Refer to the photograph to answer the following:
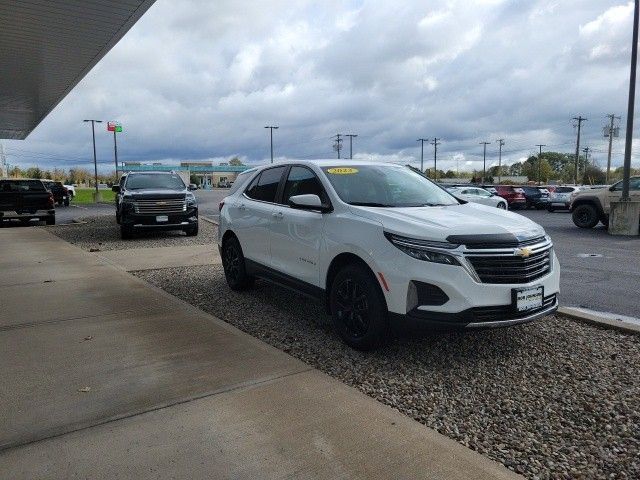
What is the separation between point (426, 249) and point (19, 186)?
17130 millimetres

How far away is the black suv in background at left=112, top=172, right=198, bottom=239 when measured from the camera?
1285cm

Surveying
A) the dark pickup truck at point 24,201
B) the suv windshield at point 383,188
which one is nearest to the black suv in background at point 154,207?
the dark pickup truck at point 24,201

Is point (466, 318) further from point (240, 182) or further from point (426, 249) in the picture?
point (240, 182)

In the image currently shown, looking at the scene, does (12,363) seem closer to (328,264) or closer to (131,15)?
(328,264)

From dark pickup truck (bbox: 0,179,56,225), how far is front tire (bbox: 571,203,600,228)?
58.8ft

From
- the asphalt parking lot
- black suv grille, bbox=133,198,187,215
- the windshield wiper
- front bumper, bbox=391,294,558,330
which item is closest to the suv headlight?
front bumper, bbox=391,294,558,330

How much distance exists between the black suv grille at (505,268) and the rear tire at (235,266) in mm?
3449

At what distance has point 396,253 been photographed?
4035 mm

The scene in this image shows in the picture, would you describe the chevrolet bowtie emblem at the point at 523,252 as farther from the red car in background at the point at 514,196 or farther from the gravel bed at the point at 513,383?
the red car in background at the point at 514,196

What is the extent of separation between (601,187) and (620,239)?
3902 millimetres

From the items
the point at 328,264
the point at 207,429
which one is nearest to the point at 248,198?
the point at 328,264

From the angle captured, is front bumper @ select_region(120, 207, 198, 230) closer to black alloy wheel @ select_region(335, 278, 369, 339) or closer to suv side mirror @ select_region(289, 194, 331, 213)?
suv side mirror @ select_region(289, 194, 331, 213)

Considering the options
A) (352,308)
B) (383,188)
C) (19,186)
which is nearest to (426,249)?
(352,308)

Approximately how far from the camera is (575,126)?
74188 millimetres
